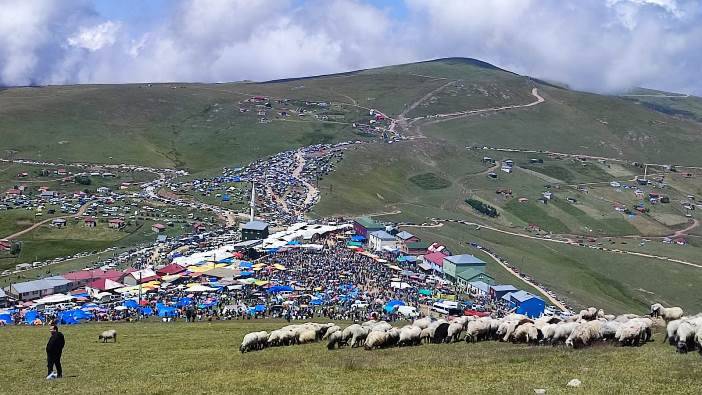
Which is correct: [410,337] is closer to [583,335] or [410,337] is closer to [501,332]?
[501,332]

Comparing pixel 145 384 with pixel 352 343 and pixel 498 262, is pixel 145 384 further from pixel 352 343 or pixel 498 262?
pixel 498 262

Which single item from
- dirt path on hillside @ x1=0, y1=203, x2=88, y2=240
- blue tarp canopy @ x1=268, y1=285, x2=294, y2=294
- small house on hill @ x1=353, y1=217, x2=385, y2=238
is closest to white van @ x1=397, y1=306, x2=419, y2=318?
blue tarp canopy @ x1=268, y1=285, x2=294, y2=294

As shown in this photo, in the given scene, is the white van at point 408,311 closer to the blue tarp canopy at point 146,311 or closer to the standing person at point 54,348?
the blue tarp canopy at point 146,311

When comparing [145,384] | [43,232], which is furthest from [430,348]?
[43,232]

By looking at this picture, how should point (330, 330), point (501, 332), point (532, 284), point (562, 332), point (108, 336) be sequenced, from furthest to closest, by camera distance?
point (532, 284) → point (108, 336) → point (330, 330) → point (501, 332) → point (562, 332)

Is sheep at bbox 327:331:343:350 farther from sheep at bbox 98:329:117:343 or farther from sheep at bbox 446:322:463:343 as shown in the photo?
sheep at bbox 98:329:117:343

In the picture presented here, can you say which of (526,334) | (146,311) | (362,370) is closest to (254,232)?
(146,311)

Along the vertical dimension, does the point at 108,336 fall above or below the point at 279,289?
above
